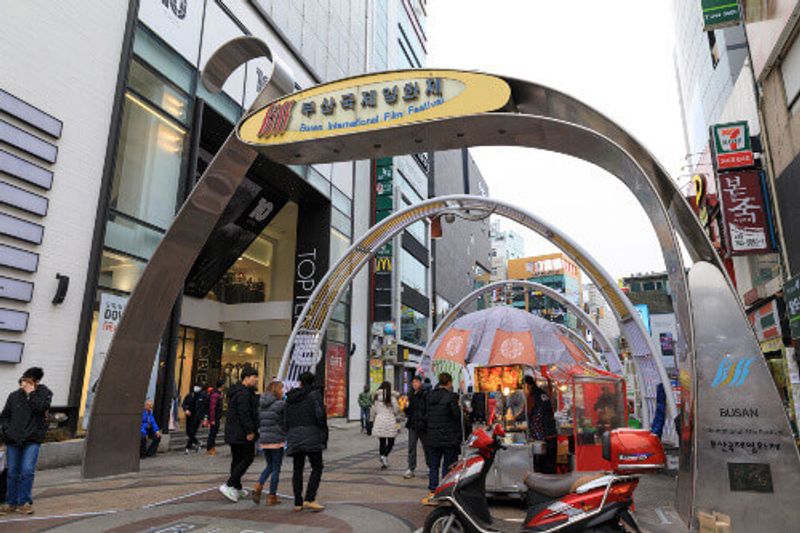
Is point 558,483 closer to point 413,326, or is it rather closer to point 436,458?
point 436,458

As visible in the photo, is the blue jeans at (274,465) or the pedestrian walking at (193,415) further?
the pedestrian walking at (193,415)

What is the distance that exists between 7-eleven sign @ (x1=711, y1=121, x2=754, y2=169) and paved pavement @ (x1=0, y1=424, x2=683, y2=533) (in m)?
8.12

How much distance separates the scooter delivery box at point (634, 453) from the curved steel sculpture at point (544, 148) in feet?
4.75

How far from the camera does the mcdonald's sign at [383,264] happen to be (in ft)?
98.7

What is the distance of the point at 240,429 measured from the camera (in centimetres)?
780

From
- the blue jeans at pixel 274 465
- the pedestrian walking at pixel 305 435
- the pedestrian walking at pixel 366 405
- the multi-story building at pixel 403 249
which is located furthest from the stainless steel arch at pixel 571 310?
the pedestrian walking at pixel 305 435

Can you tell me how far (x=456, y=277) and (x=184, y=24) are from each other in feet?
156

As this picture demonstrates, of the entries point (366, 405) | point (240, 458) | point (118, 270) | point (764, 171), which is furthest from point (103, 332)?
point (764, 171)

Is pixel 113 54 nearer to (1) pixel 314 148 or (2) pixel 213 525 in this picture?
(1) pixel 314 148

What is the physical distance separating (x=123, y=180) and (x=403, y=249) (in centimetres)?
2578

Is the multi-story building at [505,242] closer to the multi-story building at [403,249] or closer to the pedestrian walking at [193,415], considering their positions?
the multi-story building at [403,249]

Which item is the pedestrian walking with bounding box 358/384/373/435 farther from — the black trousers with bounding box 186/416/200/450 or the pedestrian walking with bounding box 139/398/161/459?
the pedestrian walking with bounding box 139/398/161/459

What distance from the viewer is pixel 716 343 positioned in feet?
19.5

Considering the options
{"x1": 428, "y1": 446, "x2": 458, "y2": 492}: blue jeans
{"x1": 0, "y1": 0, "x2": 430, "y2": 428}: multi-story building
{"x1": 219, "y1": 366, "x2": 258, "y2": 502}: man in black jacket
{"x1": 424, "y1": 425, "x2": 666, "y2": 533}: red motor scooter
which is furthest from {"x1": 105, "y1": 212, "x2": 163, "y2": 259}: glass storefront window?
{"x1": 424, "y1": 425, "x2": 666, "y2": 533}: red motor scooter
